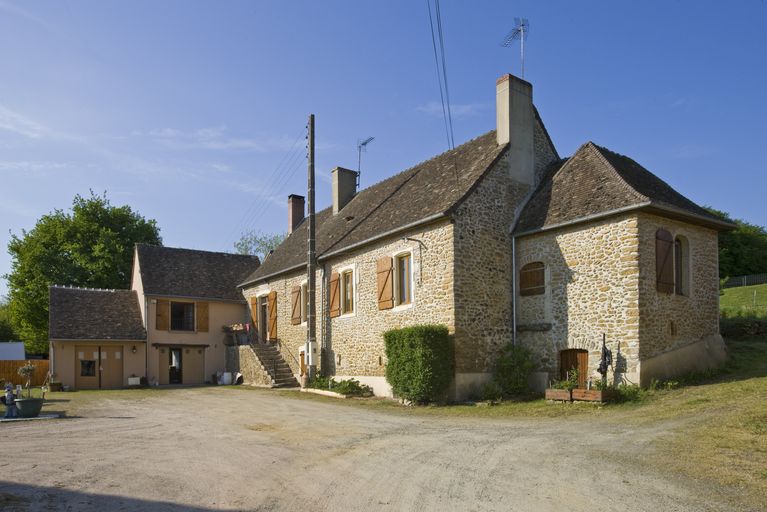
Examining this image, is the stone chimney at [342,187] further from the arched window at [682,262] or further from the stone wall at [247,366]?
the arched window at [682,262]

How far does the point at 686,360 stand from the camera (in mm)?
15867

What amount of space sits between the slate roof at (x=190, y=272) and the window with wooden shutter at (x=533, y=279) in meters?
16.8

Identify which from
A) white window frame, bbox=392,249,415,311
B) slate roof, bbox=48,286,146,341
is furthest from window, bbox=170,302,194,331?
white window frame, bbox=392,249,415,311

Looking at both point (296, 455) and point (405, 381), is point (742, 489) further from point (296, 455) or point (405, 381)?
point (405, 381)

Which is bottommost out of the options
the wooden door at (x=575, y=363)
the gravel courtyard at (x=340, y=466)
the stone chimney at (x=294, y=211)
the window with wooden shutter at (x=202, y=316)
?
the gravel courtyard at (x=340, y=466)

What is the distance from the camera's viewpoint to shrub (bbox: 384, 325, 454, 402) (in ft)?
52.9

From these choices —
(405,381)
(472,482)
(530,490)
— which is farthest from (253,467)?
(405,381)

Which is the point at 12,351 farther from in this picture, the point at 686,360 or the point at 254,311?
the point at 686,360

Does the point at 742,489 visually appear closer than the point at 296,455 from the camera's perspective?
Yes

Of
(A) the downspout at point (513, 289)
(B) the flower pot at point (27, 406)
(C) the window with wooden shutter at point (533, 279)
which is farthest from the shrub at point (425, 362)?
(B) the flower pot at point (27, 406)

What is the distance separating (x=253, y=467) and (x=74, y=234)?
35503 millimetres

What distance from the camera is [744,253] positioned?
44188 millimetres

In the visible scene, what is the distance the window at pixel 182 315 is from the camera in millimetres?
29734

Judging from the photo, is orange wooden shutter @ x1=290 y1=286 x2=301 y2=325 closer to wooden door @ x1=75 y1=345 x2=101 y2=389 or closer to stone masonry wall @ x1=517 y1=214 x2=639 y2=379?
wooden door @ x1=75 y1=345 x2=101 y2=389
